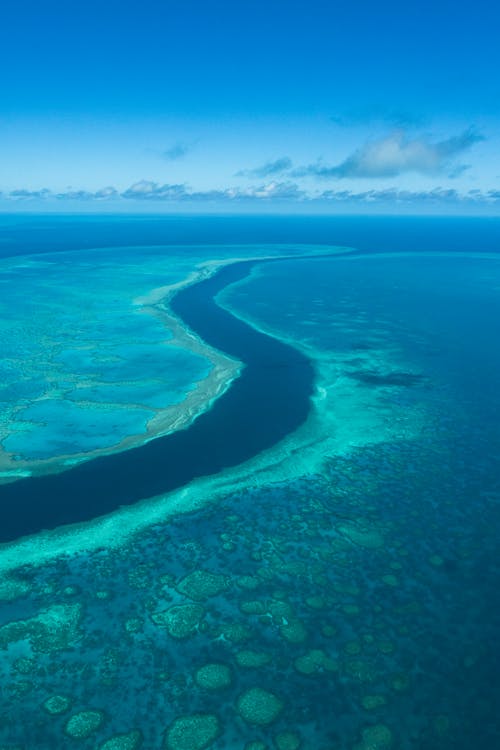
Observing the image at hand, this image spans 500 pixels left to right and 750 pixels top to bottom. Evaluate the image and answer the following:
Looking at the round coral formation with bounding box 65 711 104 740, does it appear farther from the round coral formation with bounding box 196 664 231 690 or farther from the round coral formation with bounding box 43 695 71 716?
the round coral formation with bounding box 196 664 231 690

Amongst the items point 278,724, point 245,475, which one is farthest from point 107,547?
point 278,724

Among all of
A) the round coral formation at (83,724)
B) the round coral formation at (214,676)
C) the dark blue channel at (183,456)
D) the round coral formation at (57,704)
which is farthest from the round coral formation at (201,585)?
the dark blue channel at (183,456)

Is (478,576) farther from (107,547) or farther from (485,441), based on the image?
(107,547)

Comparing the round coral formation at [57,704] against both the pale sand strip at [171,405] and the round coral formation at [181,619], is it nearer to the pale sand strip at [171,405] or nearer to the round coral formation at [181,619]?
the round coral formation at [181,619]

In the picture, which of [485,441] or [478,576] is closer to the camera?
[478,576]

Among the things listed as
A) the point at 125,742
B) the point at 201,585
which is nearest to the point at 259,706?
the point at 125,742

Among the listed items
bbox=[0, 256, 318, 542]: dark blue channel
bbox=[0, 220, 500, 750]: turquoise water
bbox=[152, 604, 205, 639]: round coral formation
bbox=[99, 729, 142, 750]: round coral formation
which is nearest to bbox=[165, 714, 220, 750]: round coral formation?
bbox=[0, 220, 500, 750]: turquoise water

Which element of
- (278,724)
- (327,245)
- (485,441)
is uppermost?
(327,245)
